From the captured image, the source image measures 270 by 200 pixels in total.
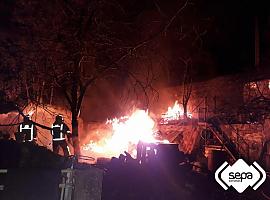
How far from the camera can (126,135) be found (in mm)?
23266

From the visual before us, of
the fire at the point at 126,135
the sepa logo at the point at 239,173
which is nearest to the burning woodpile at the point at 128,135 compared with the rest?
the fire at the point at 126,135

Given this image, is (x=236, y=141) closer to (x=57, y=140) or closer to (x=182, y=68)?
(x=57, y=140)

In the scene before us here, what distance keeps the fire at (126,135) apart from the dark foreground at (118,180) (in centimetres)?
822

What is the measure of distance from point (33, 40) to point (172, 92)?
25225 mm

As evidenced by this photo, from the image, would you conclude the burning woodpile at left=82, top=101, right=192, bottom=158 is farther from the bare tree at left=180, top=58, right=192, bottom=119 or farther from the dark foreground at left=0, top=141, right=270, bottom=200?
the dark foreground at left=0, top=141, right=270, bottom=200

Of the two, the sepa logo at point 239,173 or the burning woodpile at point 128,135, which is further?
the burning woodpile at point 128,135

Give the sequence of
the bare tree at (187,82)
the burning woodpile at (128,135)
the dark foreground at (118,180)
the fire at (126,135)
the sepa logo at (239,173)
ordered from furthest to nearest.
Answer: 1. the bare tree at (187,82)
2. the fire at (126,135)
3. the burning woodpile at (128,135)
4. the sepa logo at (239,173)
5. the dark foreground at (118,180)

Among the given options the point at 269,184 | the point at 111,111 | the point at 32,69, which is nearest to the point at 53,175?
the point at 32,69

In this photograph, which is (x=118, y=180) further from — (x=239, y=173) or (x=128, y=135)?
(x=128, y=135)

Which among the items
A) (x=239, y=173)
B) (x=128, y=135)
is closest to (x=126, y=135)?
(x=128, y=135)

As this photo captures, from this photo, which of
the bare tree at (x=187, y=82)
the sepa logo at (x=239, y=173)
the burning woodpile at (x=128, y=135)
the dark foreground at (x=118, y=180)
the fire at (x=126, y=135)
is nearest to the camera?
the dark foreground at (x=118, y=180)

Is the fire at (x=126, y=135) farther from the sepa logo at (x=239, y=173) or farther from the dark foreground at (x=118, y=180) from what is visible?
the sepa logo at (x=239, y=173)

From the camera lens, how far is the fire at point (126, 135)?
2188 cm

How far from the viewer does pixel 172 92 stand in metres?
36.0
